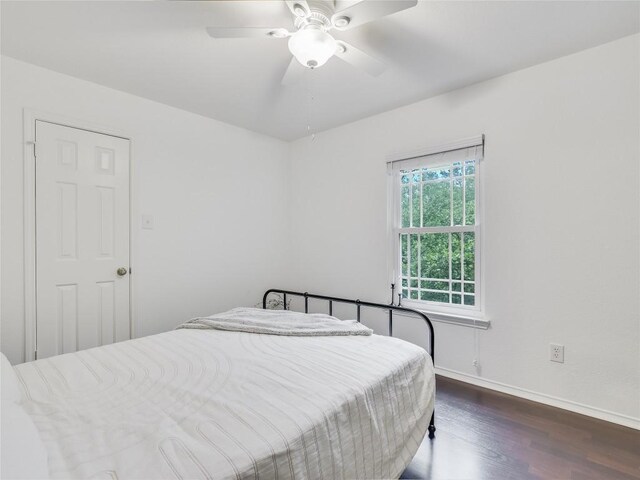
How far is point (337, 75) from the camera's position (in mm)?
2416

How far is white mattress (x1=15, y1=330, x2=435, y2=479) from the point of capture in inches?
34.0

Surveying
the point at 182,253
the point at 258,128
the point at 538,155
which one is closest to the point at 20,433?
the point at 182,253

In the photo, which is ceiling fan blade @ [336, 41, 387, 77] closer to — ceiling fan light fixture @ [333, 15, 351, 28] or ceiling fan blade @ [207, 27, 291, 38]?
ceiling fan light fixture @ [333, 15, 351, 28]

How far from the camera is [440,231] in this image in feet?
9.18

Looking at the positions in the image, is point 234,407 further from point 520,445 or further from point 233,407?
point 520,445

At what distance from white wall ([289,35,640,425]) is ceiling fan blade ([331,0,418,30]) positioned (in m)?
1.51

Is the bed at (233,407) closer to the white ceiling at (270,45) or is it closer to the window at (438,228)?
the window at (438,228)

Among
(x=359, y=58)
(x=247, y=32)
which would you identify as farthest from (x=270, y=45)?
(x=359, y=58)

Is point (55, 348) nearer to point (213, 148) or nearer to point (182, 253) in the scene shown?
point (182, 253)

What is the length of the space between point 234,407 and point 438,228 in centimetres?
228

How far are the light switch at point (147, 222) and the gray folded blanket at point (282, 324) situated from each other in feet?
3.76

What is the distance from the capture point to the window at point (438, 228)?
2.66 meters

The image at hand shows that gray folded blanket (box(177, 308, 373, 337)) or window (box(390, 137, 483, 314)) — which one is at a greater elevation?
window (box(390, 137, 483, 314))

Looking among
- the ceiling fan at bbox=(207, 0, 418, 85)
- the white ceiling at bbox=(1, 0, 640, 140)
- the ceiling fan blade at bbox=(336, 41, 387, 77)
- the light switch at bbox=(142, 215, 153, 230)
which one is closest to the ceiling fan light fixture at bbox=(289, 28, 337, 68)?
the ceiling fan at bbox=(207, 0, 418, 85)
